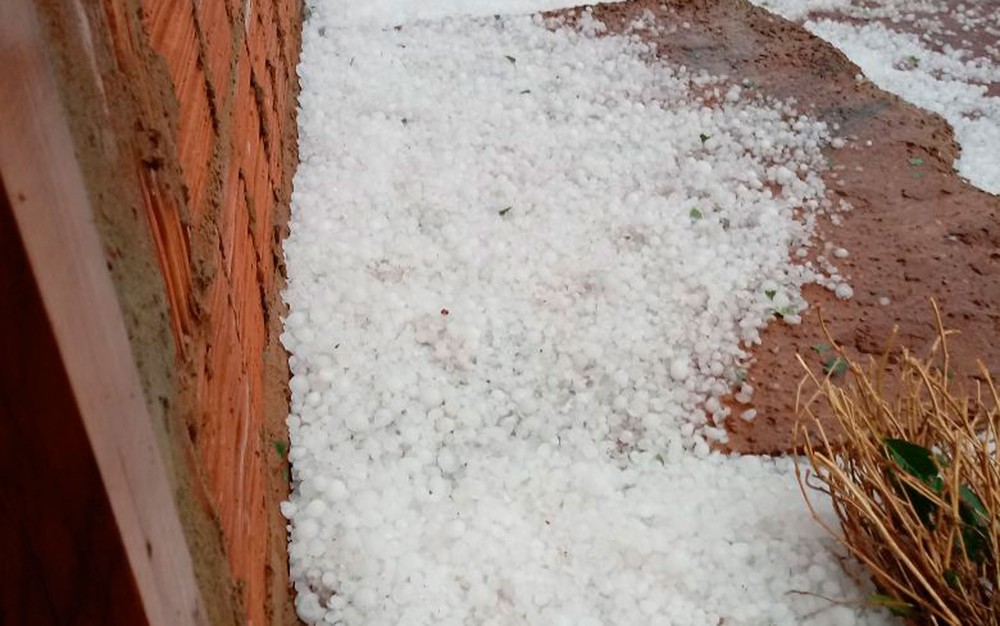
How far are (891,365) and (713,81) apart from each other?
108 cm

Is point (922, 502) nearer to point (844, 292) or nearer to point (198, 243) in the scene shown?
point (844, 292)

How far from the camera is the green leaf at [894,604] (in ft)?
3.76

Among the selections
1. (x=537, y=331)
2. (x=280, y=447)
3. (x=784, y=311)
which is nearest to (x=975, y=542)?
(x=784, y=311)

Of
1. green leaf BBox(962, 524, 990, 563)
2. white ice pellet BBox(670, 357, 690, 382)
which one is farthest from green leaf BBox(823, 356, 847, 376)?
green leaf BBox(962, 524, 990, 563)

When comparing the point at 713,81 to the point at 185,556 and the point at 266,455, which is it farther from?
the point at 185,556

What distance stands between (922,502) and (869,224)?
0.92 meters

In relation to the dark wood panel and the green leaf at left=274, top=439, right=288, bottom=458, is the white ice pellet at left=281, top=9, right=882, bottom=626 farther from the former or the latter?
the dark wood panel

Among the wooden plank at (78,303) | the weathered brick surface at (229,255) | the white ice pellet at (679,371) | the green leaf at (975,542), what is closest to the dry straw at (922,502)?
the green leaf at (975,542)

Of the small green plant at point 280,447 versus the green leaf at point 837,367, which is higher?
the small green plant at point 280,447

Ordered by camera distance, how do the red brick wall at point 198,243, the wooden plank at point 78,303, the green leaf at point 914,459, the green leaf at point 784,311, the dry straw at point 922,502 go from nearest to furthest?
the wooden plank at point 78,303 → the red brick wall at point 198,243 → the dry straw at point 922,502 → the green leaf at point 914,459 → the green leaf at point 784,311

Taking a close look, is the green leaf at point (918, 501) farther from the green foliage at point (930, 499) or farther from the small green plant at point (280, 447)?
the small green plant at point (280, 447)

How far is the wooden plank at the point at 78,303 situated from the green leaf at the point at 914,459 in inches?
38.4

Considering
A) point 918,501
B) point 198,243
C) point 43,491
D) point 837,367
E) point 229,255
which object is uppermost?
point 43,491

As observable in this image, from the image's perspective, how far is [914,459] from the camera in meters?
1.23
